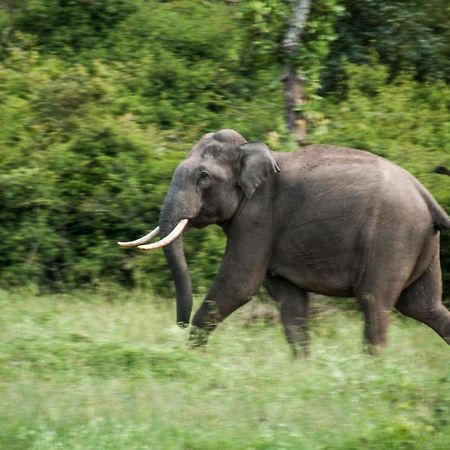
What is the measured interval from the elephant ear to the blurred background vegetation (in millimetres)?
2400

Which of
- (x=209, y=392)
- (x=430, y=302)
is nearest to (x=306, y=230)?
(x=430, y=302)

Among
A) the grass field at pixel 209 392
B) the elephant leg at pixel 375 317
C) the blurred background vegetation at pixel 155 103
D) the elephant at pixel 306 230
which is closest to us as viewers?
the grass field at pixel 209 392

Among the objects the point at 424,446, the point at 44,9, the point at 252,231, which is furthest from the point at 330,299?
the point at 44,9

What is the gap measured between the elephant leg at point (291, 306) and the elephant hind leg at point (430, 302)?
2.70ft

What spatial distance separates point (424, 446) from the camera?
716 cm

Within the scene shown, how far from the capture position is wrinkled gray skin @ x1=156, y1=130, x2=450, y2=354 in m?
9.73

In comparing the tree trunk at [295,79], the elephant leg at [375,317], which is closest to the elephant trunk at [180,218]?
the elephant leg at [375,317]

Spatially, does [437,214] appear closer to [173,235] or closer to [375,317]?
[375,317]

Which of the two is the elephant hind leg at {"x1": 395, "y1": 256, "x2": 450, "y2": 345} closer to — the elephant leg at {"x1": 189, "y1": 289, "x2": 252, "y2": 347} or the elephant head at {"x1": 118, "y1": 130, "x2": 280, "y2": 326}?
the elephant leg at {"x1": 189, "y1": 289, "x2": 252, "y2": 347}

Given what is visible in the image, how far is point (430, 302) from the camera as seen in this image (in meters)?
10.2

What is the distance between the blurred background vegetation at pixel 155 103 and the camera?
1288cm

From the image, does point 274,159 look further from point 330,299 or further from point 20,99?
point 20,99

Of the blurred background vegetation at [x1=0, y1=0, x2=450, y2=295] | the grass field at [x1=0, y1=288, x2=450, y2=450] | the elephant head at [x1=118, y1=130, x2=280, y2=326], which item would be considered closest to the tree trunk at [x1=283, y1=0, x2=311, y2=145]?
the blurred background vegetation at [x1=0, y1=0, x2=450, y2=295]

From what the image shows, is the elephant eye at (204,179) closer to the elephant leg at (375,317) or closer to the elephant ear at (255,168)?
the elephant ear at (255,168)
